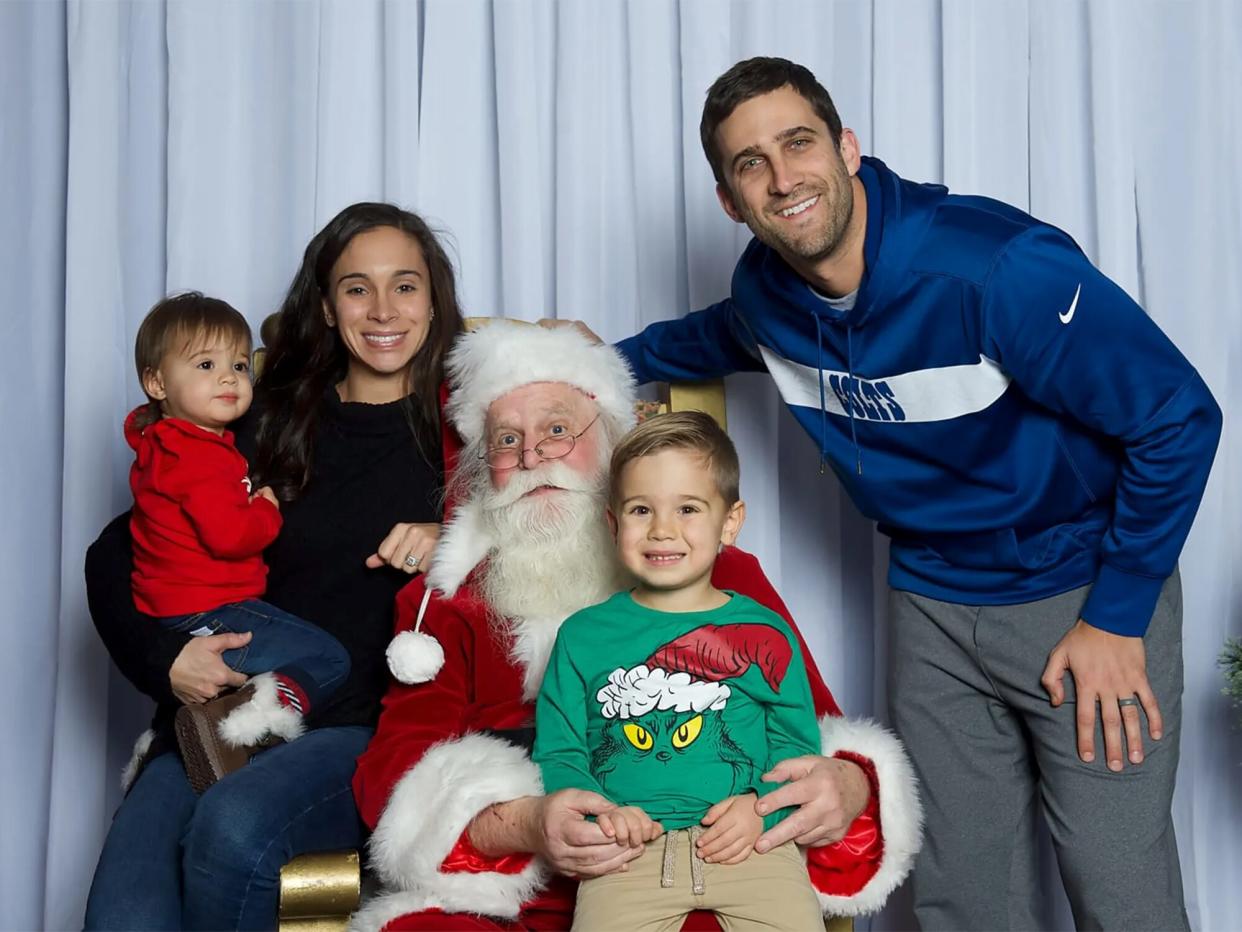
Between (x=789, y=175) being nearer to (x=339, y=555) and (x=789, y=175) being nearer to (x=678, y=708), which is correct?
(x=678, y=708)

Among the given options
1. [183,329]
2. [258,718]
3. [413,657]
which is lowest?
[258,718]

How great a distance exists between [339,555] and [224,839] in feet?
2.09

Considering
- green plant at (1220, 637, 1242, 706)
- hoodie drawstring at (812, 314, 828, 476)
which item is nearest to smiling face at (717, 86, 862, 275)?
hoodie drawstring at (812, 314, 828, 476)

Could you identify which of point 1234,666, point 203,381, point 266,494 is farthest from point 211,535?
point 1234,666

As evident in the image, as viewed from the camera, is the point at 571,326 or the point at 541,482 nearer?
the point at 541,482

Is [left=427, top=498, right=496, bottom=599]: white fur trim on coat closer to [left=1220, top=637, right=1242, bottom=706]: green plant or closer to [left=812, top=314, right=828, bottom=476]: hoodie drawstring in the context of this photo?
[left=812, top=314, right=828, bottom=476]: hoodie drawstring

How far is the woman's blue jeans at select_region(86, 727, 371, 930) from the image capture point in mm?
2059

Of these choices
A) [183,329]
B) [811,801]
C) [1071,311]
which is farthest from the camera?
[183,329]

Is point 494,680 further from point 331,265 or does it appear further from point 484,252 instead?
point 484,252

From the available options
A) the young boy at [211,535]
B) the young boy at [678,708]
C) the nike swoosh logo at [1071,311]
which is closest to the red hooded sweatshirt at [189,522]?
the young boy at [211,535]

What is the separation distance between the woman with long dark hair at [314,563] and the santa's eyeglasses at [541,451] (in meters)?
0.24

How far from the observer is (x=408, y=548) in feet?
8.00

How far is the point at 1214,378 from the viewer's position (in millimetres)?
2879

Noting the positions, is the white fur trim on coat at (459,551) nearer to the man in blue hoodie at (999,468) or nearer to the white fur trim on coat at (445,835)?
the white fur trim on coat at (445,835)
